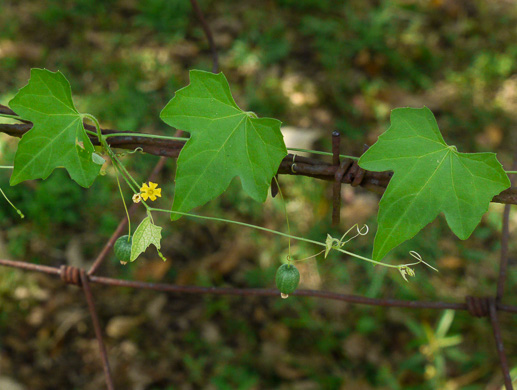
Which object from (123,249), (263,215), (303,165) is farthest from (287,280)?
(263,215)

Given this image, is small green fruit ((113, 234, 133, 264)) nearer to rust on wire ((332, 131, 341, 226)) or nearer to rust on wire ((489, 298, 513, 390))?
rust on wire ((332, 131, 341, 226))

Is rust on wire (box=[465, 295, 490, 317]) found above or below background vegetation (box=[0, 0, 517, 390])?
above

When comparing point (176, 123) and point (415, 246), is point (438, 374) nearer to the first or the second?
point (415, 246)

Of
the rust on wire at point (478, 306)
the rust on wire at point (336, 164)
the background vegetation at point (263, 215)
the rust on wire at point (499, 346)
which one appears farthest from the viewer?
the background vegetation at point (263, 215)

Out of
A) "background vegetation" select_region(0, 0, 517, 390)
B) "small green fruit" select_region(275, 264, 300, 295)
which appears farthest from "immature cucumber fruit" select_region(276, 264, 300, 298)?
"background vegetation" select_region(0, 0, 517, 390)

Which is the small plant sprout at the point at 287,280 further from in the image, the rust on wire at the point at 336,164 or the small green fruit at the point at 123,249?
the small green fruit at the point at 123,249

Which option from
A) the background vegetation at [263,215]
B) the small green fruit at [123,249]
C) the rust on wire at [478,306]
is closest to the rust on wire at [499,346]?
the rust on wire at [478,306]

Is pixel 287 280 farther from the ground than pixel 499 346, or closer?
farther from the ground

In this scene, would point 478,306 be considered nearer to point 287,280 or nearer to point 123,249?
point 287,280

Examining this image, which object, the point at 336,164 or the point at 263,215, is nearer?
the point at 336,164
